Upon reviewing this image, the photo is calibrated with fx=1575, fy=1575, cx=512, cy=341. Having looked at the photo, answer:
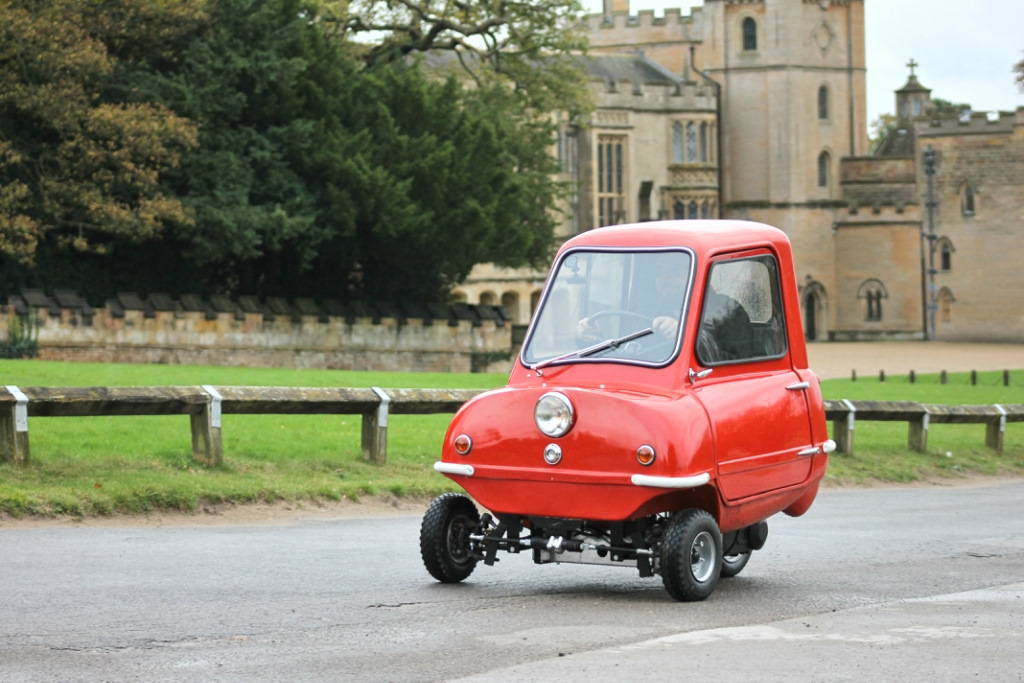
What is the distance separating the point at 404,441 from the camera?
16.5 m

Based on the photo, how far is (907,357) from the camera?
62.1 metres

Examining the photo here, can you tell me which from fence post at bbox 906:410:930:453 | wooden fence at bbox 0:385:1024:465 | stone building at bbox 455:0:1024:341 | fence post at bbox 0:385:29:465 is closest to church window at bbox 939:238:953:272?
stone building at bbox 455:0:1024:341

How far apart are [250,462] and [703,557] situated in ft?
19.8

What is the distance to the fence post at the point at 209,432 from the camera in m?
12.9

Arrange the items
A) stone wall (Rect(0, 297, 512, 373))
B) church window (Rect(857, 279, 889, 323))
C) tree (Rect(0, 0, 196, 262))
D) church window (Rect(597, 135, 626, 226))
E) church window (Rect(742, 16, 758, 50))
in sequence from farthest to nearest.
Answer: church window (Rect(742, 16, 758, 50)) < church window (Rect(857, 279, 889, 323)) < church window (Rect(597, 135, 626, 226)) < stone wall (Rect(0, 297, 512, 373)) < tree (Rect(0, 0, 196, 262))

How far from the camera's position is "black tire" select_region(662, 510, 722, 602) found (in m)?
8.21

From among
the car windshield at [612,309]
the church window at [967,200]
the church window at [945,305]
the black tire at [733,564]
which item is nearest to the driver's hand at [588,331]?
the car windshield at [612,309]

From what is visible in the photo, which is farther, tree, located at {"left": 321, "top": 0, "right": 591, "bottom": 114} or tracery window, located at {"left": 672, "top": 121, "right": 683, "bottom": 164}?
tracery window, located at {"left": 672, "top": 121, "right": 683, "bottom": 164}

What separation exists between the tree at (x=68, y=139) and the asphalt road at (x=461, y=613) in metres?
24.2

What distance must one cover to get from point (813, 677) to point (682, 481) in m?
1.98

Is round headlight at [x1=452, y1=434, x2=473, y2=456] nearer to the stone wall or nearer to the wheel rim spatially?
the wheel rim

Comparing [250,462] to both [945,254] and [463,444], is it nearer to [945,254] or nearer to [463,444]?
[463,444]

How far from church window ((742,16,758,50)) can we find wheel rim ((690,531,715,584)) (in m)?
71.5

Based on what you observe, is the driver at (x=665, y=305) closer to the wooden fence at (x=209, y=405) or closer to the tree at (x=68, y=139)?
the wooden fence at (x=209, y=405)
